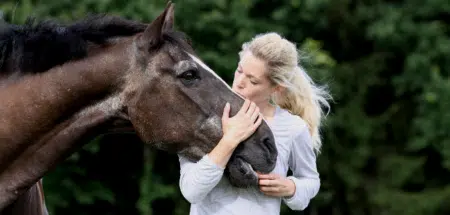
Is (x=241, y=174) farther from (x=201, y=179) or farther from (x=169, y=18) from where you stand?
(x=169, y=18)

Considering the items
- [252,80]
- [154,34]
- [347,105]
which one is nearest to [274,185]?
[252,80]

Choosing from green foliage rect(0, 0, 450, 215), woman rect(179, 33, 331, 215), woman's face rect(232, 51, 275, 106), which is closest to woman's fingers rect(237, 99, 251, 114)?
woman rect(179, 33, 331, 215)

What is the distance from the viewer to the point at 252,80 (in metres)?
4.11

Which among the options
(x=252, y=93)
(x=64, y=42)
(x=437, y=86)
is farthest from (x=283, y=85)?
(x=437, y=86)

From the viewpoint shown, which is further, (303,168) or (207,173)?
(303,168)

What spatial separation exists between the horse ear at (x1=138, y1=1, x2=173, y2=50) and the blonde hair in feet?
1.61

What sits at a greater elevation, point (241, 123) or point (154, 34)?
point (154, 34)

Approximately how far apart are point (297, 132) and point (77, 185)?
7.84 metres

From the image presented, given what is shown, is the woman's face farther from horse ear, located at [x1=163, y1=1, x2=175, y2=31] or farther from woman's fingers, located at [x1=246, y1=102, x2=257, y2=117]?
horse ear, located at [x1=163, y1=1, x2=175, y2=31]

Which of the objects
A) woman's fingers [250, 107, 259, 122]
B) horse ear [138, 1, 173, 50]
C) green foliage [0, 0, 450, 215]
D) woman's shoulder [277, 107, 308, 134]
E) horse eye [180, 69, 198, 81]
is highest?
horse ear [138, 1, 173, 50]

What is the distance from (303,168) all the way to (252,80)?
54 cm

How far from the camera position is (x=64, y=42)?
4117 mm

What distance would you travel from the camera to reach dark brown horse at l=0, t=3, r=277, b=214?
402 centimetres

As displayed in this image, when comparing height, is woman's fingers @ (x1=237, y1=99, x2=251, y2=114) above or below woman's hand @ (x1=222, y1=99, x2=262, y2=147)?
above
